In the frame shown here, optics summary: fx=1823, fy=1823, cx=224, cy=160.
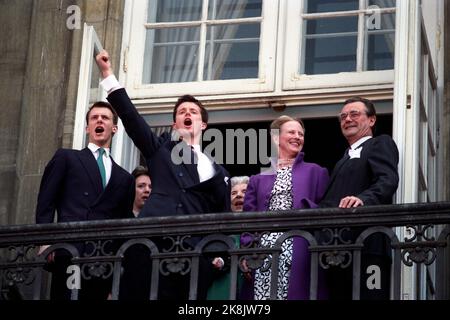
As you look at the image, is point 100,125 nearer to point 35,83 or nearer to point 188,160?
point 188,160

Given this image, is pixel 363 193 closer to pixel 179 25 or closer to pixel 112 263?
pixel 112 263

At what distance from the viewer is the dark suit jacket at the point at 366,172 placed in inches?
418

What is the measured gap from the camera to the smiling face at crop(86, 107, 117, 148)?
1139cm

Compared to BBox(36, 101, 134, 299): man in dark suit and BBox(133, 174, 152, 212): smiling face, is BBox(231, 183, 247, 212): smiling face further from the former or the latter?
BBox(36, 101, 134, 299): man in dark suit

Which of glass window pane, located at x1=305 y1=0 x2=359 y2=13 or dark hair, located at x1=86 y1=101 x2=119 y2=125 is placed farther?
glass window pane, located at x1=305 y1=0 x2=359 y2=13

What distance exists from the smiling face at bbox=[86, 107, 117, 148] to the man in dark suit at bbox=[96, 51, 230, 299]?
0.36 m

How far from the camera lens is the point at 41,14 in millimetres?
13242

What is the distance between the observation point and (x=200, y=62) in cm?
1292

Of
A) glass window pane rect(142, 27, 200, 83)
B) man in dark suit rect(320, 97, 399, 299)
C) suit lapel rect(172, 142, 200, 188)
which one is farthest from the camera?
glass window pane rect(142, 27, 200, 83)

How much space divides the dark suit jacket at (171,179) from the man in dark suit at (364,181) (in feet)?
2.13

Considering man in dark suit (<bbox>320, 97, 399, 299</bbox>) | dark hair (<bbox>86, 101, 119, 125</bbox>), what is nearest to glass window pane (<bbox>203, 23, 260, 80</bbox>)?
dark hair (<bbox>86, 101, 119, 125</bbox>)

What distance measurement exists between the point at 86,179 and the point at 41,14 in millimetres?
2457

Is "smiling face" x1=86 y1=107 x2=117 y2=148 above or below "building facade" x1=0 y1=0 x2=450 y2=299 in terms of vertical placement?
below

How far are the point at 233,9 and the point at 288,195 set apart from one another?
8.34ft
